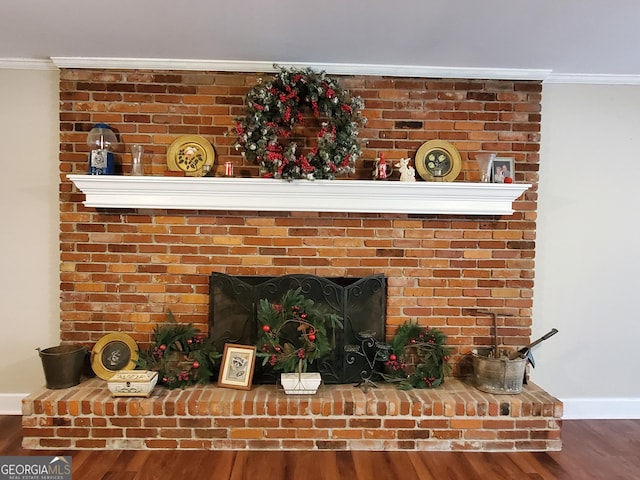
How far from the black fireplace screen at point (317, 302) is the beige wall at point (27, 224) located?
1.12m

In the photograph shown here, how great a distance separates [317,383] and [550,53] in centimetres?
236

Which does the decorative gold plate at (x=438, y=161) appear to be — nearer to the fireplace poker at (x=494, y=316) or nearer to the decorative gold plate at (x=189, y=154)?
the fireplace poker at (x=494, y=316)

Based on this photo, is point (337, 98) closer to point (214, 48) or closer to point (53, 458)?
point (214, 48)

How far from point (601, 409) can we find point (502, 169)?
1785 mm

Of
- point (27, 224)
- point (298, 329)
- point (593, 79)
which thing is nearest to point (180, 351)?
point (298, 329)

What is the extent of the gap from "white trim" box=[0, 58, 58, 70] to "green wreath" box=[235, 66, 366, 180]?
4.42 feet

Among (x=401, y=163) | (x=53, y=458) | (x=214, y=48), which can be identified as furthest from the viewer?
(x=401, y=163)

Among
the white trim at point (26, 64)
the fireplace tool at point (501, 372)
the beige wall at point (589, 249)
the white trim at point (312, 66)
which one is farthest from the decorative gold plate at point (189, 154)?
the beige wall at point (589, 249)

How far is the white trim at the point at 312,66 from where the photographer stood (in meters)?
2.68

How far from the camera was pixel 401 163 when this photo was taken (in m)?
2.69

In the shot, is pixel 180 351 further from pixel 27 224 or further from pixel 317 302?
pixel 27 224

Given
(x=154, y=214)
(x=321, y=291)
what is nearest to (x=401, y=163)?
(x=321, y=291)

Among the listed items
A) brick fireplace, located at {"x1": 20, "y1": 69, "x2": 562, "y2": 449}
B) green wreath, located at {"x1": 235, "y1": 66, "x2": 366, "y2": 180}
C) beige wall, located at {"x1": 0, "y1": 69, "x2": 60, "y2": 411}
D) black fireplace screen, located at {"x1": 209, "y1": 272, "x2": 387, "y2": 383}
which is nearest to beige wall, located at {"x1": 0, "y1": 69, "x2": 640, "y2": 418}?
beige wall, located at {"x1": 0, "y1": 69, "x2": 60, "y2": 411}

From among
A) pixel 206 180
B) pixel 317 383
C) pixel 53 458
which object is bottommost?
pixel 53 458
